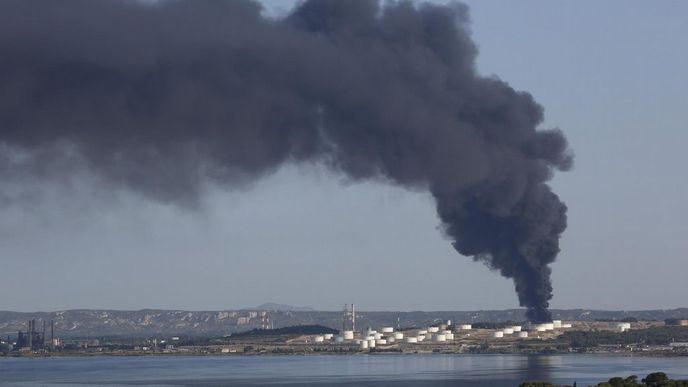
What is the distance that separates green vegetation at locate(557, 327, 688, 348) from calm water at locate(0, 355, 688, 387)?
41.5ft

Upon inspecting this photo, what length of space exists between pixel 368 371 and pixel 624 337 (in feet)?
149

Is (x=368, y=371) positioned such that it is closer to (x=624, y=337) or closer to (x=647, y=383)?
(x=647, y=383)

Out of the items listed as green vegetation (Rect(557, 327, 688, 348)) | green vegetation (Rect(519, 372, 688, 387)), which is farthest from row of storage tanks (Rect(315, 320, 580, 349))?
green vegetation (Rect(519, 372, 688, 387))

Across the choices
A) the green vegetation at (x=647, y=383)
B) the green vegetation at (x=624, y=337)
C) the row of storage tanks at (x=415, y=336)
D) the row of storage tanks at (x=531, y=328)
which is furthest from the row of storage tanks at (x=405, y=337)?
the green vegetation at (x=647, y=383)

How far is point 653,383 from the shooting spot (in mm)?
62688

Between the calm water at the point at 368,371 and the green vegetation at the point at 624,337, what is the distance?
41.5ft

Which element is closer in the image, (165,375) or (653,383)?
(653,383)

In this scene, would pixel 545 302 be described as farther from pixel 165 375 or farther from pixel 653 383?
pixel 653 383

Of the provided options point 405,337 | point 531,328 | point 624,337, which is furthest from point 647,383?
point 405,337

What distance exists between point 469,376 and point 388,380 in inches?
217

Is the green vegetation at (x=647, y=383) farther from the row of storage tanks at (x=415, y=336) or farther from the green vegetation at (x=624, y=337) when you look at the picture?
A: the row of storage tanks at (x=415, y=336)

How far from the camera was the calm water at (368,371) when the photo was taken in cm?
8488

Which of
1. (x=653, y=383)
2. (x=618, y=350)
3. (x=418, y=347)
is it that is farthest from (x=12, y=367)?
(x=653, y=383)

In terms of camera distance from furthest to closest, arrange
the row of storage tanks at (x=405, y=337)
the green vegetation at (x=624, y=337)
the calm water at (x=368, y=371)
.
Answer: the row of storage tanks at (x=405, y=337), the green vegetation at (x=624, y=337), the calm water at (x=368, y=371)
